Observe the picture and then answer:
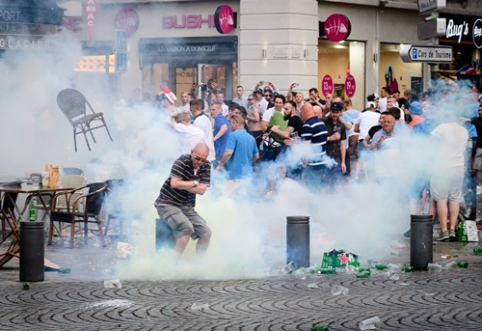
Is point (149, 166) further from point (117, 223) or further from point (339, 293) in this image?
point (339, 293)

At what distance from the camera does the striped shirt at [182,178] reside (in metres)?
11.3

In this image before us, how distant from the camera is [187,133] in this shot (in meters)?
14.3

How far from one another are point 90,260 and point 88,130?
537cm

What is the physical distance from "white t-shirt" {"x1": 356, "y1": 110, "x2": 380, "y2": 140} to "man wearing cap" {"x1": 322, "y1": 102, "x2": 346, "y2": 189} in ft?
5.91

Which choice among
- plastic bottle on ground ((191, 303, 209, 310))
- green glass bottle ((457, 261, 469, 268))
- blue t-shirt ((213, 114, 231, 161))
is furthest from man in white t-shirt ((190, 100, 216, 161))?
plastic bottle on ground ((191, 303, 209, 310))

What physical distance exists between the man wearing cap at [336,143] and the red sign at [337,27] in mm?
9511

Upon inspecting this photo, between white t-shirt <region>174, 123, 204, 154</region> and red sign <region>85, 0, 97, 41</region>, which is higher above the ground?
red sign <region>85, 0, 97, 41</region>

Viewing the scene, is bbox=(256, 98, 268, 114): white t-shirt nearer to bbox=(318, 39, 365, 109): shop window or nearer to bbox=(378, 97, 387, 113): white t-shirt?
bbox=(378, 97, 387, 113): white t-shirt

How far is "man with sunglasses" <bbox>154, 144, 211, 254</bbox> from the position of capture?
11242 millimetres

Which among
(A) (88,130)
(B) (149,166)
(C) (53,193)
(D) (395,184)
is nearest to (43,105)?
(A) (88,130)

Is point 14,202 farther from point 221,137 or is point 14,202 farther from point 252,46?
point 252,46

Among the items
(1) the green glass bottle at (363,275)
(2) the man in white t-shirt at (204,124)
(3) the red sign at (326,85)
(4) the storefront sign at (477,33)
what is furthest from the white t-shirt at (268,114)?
(4) the storefront sign at (477,33)

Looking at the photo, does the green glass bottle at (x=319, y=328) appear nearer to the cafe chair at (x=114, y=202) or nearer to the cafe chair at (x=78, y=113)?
the cafe chair at (x=114, y=202)

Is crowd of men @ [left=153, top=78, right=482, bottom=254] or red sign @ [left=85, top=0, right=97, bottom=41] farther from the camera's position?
red sign @ [left=85, top=0, right=97, bottom=41]
